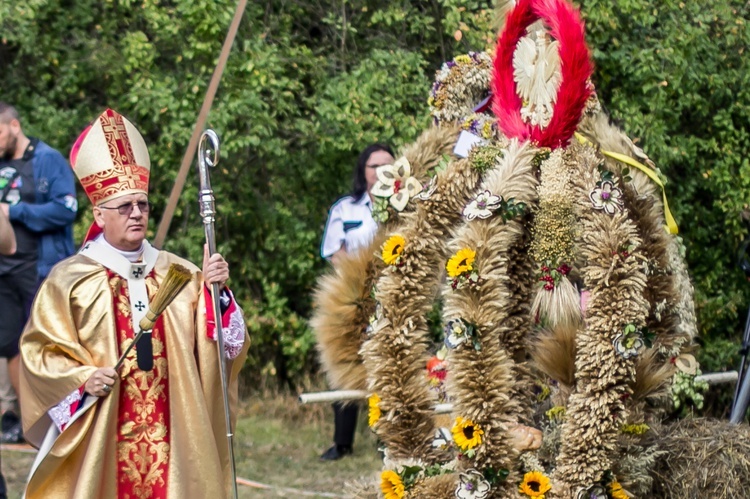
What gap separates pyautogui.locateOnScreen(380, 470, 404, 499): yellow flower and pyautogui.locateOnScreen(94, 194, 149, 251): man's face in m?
1.40

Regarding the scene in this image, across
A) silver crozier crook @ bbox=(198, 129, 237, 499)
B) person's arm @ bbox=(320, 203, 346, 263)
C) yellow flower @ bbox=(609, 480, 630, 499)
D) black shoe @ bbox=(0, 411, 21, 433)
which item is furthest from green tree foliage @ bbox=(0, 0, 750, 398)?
silver crozier crook @ bbox=(198, 129, 237, 499)

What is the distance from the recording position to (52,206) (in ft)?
24.1

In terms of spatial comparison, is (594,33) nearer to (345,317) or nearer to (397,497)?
(345,317)

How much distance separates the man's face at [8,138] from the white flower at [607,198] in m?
3.87

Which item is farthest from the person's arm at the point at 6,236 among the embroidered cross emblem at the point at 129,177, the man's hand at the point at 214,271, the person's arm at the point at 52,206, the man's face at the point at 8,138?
the man's hand at the point at 214,271

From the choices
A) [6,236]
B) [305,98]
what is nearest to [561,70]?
[6,236]

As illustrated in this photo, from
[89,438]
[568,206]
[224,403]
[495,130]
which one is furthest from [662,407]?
[89,438]

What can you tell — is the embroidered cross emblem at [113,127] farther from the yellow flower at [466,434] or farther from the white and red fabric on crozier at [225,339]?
the yellow flower at [466,434]

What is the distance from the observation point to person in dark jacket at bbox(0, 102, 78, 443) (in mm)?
7352

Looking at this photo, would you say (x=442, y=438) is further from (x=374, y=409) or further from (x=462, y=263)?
(x=462, y=263)

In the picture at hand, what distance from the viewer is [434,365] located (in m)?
6.34

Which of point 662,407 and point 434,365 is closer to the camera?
point 662,407

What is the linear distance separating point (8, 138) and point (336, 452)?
109 inches

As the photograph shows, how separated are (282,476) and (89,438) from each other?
2.84 metres
